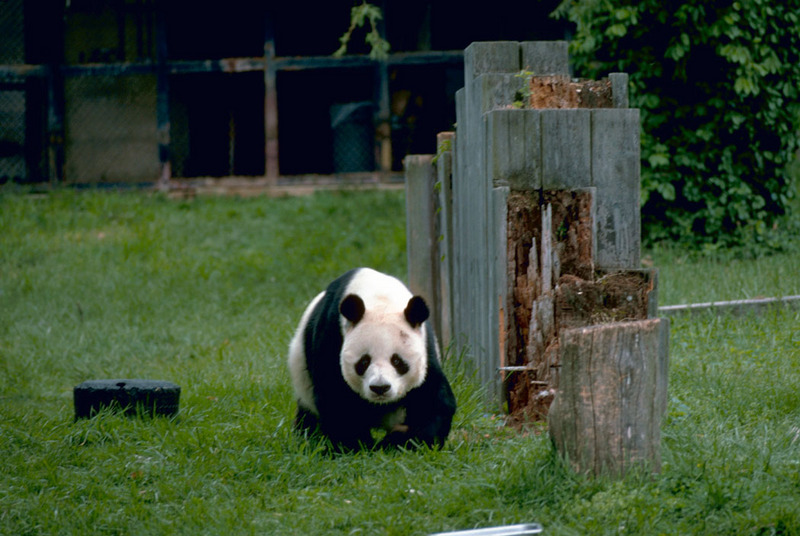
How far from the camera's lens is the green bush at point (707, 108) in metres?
10.8

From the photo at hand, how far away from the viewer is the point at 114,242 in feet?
40.4

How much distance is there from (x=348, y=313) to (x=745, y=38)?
805 centimetres

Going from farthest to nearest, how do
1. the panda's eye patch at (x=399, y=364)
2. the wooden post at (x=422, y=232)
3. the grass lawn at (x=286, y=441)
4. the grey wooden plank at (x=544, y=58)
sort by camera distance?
the wooden post at (x=422, y=232) → the grey wooden plank at (x=544, y=58) → the panda's eye patch at (x=399, y=364) → the grass lawn at (x=286, y=441)

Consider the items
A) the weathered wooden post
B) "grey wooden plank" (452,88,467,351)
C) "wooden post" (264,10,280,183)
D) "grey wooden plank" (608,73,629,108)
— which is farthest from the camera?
"wooden post" (264,10,280,183)

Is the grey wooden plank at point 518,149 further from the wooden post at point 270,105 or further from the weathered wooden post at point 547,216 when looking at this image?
the wooden post at point 270,105

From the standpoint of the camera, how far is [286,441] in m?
4.97

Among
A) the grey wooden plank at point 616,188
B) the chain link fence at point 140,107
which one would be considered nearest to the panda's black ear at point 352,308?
the grey wooden plank at point 616,188

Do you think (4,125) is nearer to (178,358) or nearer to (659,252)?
(178,358)

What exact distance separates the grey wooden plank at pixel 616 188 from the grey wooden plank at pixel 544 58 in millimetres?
603

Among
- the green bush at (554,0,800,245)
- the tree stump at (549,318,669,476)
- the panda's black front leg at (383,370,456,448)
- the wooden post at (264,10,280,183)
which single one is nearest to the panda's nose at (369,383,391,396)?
the panda's black front leg at (383,370,456,448)

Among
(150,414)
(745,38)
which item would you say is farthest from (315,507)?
(745,38)

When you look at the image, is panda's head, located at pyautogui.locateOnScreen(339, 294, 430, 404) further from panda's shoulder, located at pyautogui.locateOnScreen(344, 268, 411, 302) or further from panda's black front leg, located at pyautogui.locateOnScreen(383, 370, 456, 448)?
panda's shoulder, located at pyautogui.locateOnScreen(344, 268, 411, 302)

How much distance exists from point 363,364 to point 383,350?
137 mm

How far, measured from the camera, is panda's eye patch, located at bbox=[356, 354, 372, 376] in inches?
180
